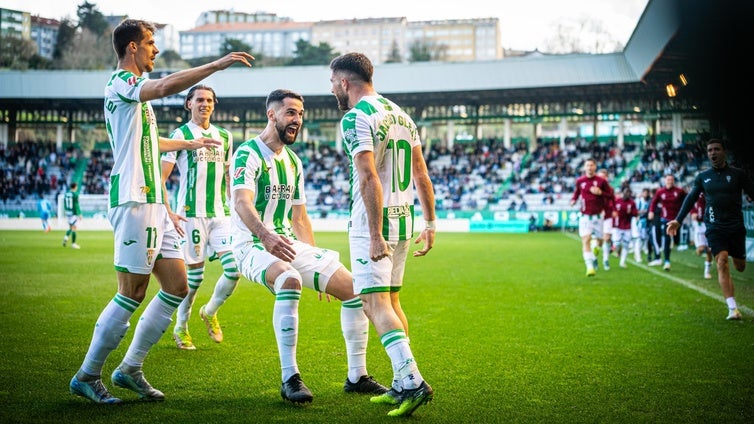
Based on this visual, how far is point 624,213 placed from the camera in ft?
63.7

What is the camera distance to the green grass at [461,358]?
5246 mm

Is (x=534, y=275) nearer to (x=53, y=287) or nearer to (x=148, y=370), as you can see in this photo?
(x=53, y=287)

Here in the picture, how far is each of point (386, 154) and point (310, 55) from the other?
8234 centimetres

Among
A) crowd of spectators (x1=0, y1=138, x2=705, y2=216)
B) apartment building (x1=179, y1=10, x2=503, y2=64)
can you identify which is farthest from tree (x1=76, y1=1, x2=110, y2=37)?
apartment building (x1=179, y1=10, x2=503, y2=64)

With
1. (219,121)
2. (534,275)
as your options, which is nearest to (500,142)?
(219,121)

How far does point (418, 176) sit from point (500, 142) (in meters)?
52.6

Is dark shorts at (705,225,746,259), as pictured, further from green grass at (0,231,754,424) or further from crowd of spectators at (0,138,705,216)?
crowd of spectators at (0,138,705,216)

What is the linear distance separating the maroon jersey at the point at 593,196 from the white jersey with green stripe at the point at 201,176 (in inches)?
414

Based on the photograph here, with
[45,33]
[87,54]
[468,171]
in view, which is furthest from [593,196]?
[45,33]

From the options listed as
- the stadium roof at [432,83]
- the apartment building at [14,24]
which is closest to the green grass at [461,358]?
the stadium roof at [432,83]

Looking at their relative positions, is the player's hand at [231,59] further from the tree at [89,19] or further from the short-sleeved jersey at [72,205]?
the tree at [89,19]

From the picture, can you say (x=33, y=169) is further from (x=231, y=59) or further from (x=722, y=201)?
(x=231, y=59)

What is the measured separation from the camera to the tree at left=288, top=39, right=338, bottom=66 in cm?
8494

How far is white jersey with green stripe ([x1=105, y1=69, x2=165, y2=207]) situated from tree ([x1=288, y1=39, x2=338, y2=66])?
80.4 m
